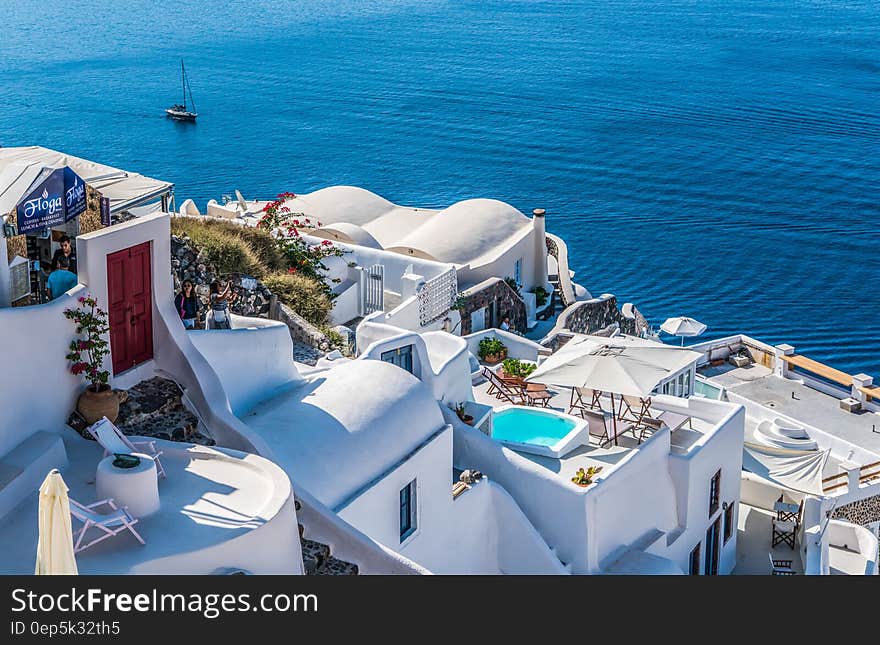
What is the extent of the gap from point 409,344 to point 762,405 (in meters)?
21.4

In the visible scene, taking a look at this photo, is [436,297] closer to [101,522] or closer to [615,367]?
[615,367]

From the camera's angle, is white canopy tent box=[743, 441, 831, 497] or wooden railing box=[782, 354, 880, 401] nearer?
white canopy tent box=[743, 441, 831, 497]

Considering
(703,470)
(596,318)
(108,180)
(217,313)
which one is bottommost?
(596,318)

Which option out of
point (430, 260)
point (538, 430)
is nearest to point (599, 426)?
point (538, 430)

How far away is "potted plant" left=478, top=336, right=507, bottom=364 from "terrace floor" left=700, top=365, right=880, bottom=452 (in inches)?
503

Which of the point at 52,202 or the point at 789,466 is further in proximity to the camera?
the point at 789,466

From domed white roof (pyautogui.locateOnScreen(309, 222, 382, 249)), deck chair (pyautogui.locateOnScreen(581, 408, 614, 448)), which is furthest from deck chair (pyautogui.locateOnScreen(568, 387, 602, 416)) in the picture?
domed white roof (pyautogui.locateOnScreen(309, 222, 382, 249))

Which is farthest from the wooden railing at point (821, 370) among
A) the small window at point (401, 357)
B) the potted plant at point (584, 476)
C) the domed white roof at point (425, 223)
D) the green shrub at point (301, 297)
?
the small window at point (401, 357)

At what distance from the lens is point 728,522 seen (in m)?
26.2

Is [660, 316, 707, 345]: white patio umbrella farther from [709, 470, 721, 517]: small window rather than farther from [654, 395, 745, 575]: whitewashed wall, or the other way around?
[709, 470, 721, 517]: small window

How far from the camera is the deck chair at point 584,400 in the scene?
24.5 metres

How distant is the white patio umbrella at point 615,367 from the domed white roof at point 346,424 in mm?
4093

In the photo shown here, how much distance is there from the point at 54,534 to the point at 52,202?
7860 millimetres

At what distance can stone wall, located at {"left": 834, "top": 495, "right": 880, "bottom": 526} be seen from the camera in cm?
3291
